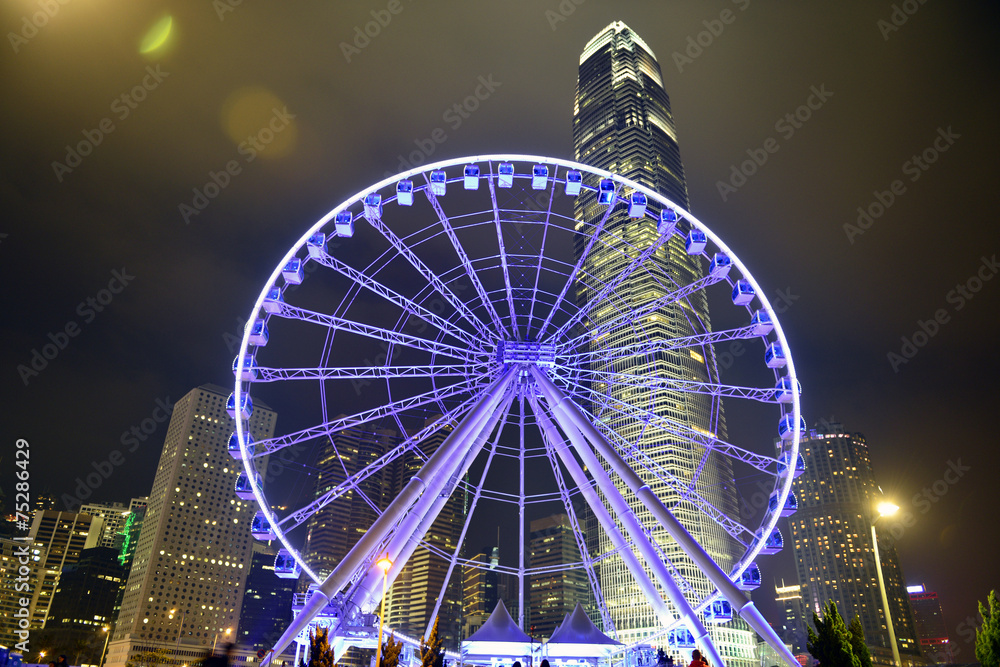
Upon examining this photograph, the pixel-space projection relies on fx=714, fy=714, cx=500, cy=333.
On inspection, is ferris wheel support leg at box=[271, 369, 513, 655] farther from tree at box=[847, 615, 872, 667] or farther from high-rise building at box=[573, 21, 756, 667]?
high-rise building at box=[573, 21, 756, 667]

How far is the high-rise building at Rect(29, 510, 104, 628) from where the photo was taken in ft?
542

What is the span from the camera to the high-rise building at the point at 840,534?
16038cm

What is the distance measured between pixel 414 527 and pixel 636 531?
7356 mm

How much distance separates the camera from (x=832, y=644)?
75.8 feet

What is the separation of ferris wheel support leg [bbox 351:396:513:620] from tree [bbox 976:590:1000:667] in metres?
16.5

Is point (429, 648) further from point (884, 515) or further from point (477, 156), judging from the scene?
point (477, 156)

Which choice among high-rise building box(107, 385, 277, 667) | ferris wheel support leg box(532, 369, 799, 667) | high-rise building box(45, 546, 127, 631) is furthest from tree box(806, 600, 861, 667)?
high-rise building box(45, 546, 127, 631)

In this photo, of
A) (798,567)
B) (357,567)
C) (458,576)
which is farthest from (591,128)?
(357,567)

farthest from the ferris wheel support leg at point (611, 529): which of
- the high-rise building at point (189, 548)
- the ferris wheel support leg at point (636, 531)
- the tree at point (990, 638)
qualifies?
the high-rise building at point (189, 548)

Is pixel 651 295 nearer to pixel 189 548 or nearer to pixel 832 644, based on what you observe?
pixel 832 644

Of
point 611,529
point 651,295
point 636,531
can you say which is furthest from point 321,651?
point 651,295

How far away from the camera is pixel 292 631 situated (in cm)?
2025

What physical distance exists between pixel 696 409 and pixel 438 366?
103m

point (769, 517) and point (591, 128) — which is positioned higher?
point (591, 128)
